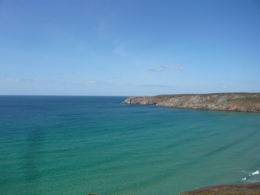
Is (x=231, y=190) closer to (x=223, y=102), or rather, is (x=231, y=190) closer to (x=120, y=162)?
(x=120, y=162)

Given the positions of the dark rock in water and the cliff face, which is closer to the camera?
Answer: the dark rock in water

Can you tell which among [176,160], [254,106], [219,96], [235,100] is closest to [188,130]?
[176,160]

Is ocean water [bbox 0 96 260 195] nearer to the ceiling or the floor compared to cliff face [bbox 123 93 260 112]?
nearer to the floor

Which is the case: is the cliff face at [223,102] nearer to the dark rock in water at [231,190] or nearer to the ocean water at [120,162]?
the ocean water at [120,162]

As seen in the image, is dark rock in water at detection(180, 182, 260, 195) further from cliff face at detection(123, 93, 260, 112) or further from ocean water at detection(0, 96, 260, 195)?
cliff face at detection(123, 93, 260, 112)

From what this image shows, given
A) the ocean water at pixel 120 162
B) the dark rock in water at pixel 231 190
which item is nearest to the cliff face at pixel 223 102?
the ocean water at pixel 120 162

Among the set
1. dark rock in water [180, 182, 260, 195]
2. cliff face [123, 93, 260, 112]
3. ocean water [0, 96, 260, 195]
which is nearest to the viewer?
dark rock in water [180, 182, 260, 195]

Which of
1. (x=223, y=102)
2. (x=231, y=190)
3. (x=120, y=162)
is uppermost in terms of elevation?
(x=223, y=102)

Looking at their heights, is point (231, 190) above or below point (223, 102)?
below

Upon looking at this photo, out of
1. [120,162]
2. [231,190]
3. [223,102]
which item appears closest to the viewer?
[231,190]

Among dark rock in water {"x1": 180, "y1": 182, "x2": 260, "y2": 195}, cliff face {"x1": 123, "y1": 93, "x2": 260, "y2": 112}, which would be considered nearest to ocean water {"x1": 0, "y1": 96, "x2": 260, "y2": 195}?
dark rock in water {"x1": 180, "y1": 182, "x2": 260, "y2": 195}

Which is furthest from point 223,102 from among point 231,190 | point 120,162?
point 231,190

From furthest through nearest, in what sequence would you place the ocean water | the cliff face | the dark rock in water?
the cliff face, the ocean water, the dark rock in water

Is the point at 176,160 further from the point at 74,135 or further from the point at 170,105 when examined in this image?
the point at 170,105
